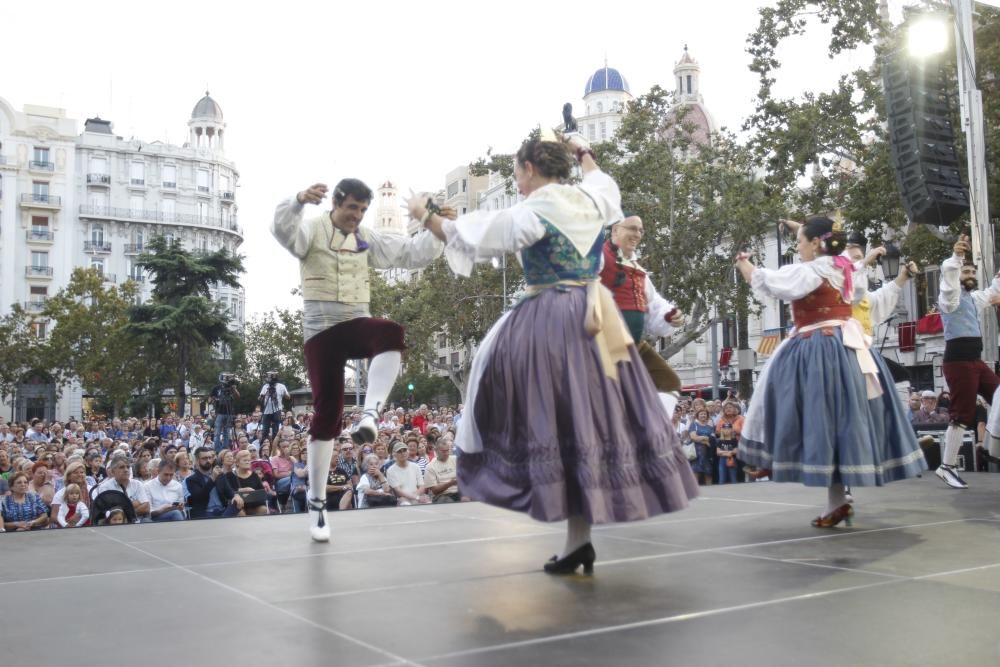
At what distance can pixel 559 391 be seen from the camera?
3566 millimetres

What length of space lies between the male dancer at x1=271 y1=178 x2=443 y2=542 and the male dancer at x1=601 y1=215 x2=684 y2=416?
1.26 metres

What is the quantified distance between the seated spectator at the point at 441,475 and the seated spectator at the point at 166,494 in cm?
250

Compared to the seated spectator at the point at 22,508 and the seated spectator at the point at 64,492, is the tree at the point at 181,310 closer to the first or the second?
the seated spectator at the point at 64,492

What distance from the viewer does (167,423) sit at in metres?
26.0

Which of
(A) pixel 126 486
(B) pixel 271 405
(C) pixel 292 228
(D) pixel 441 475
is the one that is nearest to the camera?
(C) pixel 292 228

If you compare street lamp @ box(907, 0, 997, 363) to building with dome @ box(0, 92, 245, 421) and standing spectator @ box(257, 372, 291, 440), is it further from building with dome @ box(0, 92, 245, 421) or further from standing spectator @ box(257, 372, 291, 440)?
building with dome @ box(0, 92, 245, 421)

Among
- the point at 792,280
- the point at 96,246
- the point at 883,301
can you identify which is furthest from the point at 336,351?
the point at 96,246

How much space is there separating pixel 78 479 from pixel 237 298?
225 ft

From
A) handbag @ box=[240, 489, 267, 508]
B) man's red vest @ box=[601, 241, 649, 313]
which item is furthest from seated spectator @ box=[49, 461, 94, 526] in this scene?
man's red vest @ box=[601, 241, 649, 313]

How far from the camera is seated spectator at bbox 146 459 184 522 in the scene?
9039mm

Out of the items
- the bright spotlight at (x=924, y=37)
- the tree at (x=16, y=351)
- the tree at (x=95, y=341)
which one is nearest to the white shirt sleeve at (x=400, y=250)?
the bright spotlight at (x=924, y=37)

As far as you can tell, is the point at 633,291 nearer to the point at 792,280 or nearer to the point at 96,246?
the point at 792,280

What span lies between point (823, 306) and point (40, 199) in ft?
216

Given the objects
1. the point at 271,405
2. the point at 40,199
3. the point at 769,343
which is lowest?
the point at 271,405
